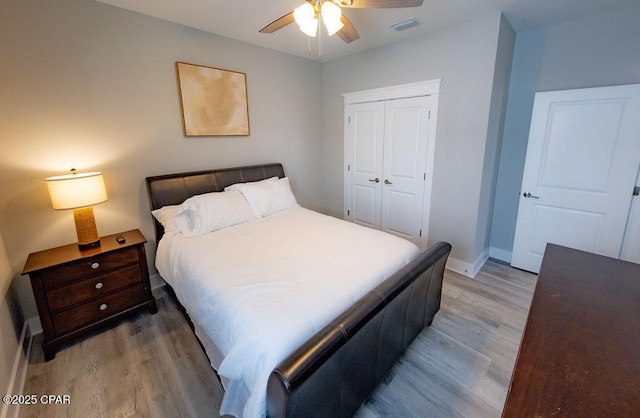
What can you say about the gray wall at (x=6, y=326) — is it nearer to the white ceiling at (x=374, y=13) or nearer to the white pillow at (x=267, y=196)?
the white pillow at (x=267, y=196)

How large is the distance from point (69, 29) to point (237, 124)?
1.53 metres

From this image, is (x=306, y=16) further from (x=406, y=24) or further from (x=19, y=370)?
(x=19, y=370)

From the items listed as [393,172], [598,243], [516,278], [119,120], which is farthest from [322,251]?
[598,243]

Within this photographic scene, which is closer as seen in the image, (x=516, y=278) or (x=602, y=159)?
(x=602, y=159)

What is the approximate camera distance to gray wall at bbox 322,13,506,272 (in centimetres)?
265

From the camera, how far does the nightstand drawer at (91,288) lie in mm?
1979

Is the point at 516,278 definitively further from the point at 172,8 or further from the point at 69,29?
the point at 69,29

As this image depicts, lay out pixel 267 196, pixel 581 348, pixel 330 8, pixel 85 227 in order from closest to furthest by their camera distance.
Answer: pixel 581 348 < pixel 330 8 < pixel 85 227 < pixel 267 196

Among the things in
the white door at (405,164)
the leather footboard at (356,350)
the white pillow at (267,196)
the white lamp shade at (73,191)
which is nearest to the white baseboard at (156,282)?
the white lamp shade at (73,191)

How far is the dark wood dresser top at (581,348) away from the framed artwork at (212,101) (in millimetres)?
3110

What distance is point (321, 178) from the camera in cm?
448

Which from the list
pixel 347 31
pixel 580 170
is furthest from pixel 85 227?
pixel 580 170

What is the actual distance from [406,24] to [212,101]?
7.09ft

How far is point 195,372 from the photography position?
186cm
